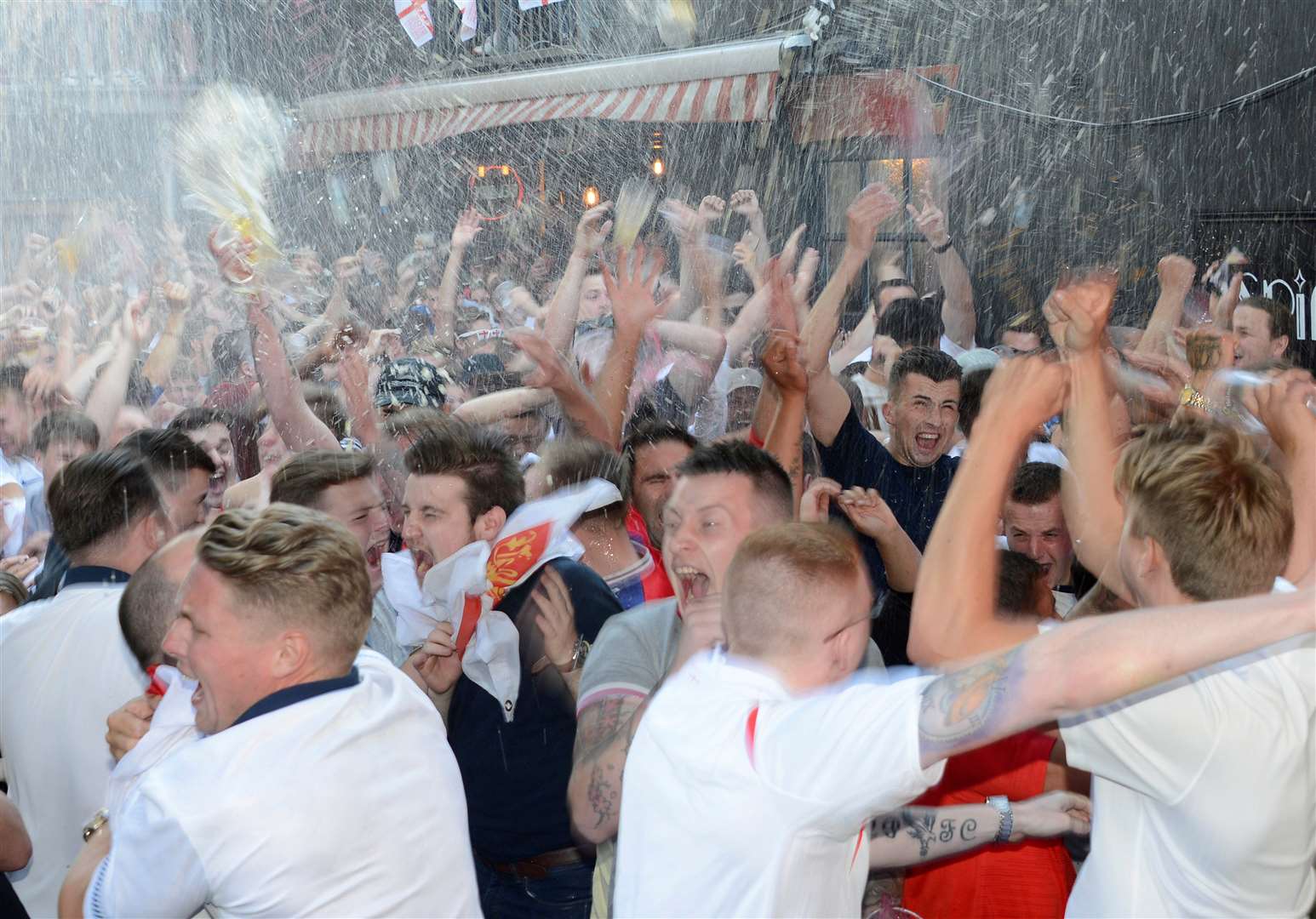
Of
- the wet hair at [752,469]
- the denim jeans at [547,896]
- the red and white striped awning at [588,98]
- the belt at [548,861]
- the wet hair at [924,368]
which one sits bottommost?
the denim jeans at [547,896]

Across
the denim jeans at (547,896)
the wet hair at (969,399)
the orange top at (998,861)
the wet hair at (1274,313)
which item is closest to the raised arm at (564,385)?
the wet hair at (969,399)

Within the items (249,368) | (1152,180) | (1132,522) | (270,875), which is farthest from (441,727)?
(1152,180)

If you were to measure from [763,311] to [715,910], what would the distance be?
11.9ft

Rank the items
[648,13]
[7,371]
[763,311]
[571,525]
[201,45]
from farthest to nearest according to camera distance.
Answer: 1. [201,45]
2. [648,13]
3. [763,311]
4. [7,371]
5. [571,525]

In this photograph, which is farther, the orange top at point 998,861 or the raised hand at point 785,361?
the raised hand at point 785,361

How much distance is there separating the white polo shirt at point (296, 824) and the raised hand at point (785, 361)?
1.48 meters

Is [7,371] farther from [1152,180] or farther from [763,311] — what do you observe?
[1152,180]

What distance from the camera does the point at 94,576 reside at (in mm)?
2494

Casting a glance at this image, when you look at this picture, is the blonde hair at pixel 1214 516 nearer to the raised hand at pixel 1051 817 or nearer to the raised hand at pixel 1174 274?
the raised hand at pixel 1051 817

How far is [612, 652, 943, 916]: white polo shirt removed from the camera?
1.44m

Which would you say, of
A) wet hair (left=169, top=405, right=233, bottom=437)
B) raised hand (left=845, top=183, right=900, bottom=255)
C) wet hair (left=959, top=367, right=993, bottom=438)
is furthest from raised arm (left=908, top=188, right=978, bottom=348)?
wet hair (left=169, top=405, right=233, bottom=437)

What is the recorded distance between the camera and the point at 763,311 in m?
4.99

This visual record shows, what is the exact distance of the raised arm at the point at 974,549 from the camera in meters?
1.75

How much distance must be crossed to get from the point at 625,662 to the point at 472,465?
0.77 m
